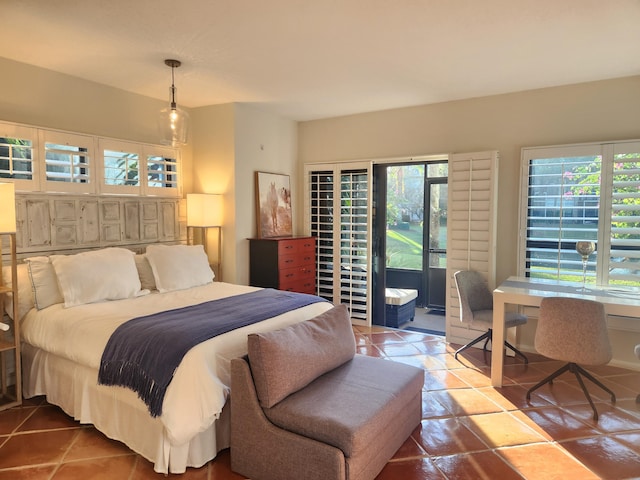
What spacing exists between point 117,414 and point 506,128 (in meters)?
4.40

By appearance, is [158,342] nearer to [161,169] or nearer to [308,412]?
[308,412]

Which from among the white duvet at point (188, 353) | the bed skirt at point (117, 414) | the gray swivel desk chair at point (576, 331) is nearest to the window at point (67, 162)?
the white duvet at point (188, 353)

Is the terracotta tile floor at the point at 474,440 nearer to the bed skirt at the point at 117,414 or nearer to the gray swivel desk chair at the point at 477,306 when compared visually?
the bed skirt at the point at 117,414

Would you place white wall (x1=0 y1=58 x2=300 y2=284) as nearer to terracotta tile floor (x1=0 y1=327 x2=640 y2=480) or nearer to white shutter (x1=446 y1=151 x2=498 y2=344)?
white shutter (x1=446 y1=151 x2=498 y2=344)

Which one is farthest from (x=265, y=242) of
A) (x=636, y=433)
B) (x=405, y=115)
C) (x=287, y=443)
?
(x=636, y=433)

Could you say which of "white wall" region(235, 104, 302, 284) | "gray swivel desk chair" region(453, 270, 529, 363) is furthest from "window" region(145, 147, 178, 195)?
"gray swivel desk chair" region(453, 270, 529, 363)

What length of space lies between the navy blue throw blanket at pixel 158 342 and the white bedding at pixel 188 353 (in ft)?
0.20

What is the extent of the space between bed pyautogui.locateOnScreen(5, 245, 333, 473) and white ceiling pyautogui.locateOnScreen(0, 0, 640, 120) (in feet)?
5.46

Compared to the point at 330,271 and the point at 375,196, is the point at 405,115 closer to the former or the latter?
the point at 375,196

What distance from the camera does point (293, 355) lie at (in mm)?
2355

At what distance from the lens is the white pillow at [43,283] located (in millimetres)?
3203

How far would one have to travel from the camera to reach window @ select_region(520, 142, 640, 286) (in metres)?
3.85

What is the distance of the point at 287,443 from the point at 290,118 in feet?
14.3

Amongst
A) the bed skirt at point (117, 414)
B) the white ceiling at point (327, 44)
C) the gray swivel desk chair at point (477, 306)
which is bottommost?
the bed skirt at point (117, 414)
